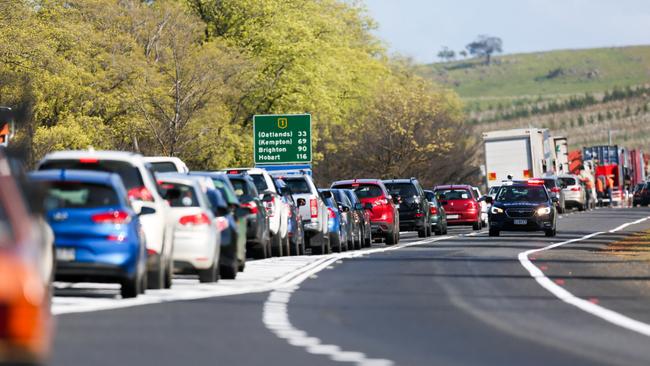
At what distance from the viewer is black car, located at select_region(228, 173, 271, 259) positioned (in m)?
30.3

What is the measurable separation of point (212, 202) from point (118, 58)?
1559 inches

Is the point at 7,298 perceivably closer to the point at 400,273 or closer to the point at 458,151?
the point at 400,273

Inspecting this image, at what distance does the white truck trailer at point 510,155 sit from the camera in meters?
73.1

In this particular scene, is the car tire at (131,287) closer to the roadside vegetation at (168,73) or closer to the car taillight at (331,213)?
the car taillight at (331,213)

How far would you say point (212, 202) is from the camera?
25.6 metres

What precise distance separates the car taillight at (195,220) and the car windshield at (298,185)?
48.4 ft

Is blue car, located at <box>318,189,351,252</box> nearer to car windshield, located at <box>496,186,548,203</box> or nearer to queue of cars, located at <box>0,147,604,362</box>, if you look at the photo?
queue of cars, located at <box>0,147,604,362</box>

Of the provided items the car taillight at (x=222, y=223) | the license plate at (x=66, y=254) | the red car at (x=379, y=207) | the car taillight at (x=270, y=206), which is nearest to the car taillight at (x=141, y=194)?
the license plate at (x=66, y=254)

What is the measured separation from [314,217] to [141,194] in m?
16.2

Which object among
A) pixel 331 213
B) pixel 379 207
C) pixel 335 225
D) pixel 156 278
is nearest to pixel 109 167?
pixel 156 278

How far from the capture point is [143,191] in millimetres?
21656

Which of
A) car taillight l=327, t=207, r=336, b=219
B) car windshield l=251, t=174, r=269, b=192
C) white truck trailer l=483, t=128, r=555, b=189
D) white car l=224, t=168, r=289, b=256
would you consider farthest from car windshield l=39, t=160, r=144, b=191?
white truck trailer l=483, t=128, r=555, b=189

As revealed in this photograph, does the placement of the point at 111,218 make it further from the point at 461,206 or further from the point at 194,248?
the point at 461,206

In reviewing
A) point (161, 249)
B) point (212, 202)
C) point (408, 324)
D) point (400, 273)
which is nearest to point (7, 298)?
point (408, 324)
